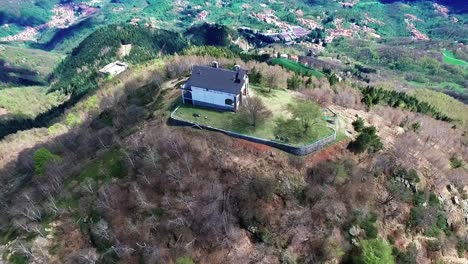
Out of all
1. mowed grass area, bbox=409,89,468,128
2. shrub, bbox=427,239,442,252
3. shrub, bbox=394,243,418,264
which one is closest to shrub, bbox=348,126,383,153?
shrub, bbox=427,239,442,252

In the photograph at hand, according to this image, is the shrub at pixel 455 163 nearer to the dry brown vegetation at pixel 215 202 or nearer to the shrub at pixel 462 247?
the dry brown vegetation at pixel 215 202

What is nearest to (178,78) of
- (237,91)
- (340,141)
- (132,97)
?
(132,97)

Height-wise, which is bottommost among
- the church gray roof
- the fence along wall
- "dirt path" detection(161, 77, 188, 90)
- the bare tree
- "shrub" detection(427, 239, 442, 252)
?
"shrub" detection(427, 239, 442, 252)

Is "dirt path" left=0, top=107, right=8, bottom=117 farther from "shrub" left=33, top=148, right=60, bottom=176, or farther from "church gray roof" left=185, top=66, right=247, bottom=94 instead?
"church gray roof" left=185, top=66, right=247, bottom=94

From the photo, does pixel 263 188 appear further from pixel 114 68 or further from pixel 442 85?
pixel 442 85

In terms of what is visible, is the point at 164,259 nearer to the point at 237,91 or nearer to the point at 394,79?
the point at 237,91
